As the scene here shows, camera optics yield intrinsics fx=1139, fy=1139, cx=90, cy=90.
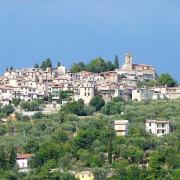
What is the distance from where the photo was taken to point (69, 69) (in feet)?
258

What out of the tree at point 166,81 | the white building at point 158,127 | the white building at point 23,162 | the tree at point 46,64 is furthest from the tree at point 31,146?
the tree at point 46,64

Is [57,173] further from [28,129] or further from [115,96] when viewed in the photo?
[115,96]

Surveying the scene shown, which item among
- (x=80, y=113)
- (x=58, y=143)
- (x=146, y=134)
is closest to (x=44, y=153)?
(x=58, y=143)

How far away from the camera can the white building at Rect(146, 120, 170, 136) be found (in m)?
57.5

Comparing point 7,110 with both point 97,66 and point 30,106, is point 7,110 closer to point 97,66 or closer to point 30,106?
point 30,106

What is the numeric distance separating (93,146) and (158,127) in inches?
211

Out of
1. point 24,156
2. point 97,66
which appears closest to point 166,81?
point 97,66

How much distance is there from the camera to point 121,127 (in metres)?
56.2

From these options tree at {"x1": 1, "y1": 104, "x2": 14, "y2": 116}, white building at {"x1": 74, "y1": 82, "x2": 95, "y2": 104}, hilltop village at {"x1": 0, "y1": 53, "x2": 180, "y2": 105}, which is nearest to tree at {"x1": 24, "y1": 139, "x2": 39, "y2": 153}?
tree at {"x1": 1, "y1": 104, "x2": 14, "y2": 116}

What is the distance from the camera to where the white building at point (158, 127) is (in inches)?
2264

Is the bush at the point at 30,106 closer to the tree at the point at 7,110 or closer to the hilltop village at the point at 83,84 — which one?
the tree at the point at 7,110

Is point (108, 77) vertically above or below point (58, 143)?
above

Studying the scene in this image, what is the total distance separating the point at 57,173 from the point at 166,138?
7653 millimetres

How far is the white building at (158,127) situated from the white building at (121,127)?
1524 mm
